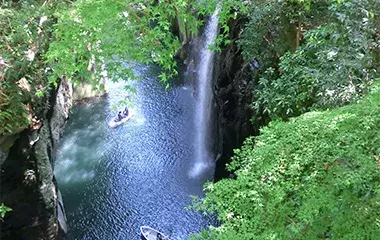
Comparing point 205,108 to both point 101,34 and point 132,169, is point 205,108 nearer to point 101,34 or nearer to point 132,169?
point 132,169

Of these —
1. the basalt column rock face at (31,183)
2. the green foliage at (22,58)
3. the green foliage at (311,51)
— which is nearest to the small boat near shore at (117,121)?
the basalt column rock face at (31,183)

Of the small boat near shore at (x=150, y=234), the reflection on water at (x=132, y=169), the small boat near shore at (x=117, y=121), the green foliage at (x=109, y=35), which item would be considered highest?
the green foliage at (x=109, y=35)

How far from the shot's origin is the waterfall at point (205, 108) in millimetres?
17094

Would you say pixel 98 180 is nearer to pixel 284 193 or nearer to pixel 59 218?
pixel 59 218

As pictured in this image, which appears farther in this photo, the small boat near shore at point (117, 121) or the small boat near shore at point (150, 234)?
the small boat near shore at point (117, 121)

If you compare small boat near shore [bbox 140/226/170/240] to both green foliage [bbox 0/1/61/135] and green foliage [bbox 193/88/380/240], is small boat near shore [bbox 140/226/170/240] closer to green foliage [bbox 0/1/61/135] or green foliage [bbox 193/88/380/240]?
green foliage [bbox 0/1/61/135]

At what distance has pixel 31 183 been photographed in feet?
36.8

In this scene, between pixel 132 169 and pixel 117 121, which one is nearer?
pixel 132 169

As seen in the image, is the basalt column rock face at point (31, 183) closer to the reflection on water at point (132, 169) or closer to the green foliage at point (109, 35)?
the reflection on water at point (132, 169)

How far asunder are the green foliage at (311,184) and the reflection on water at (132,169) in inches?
349

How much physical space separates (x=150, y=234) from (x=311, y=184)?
9219 millimetres

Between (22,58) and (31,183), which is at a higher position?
(22,58)

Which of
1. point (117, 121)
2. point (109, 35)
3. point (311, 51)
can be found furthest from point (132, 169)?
point (109, 35)

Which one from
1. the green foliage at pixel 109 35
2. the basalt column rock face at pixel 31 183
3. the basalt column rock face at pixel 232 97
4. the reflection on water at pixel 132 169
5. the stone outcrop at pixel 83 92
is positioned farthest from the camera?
the stone outcrop at pixel 83 92
